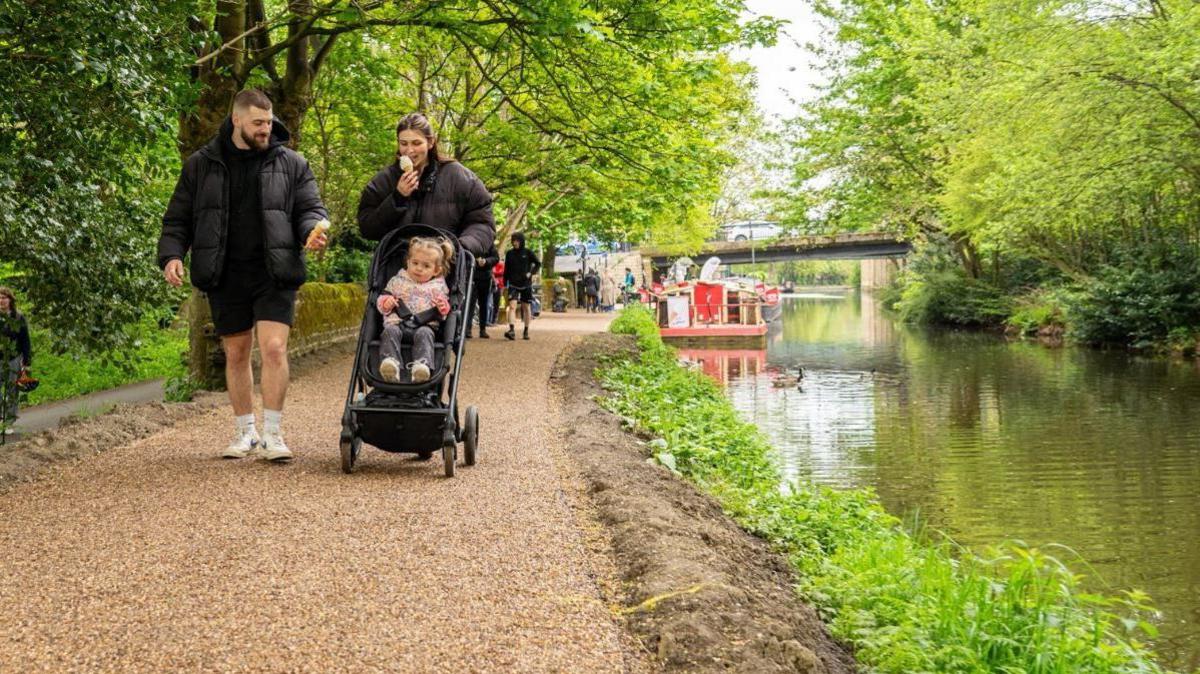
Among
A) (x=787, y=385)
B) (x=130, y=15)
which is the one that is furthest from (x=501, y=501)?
(x=787, y=385)

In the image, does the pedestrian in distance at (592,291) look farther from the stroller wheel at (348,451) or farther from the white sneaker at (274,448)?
the stroller wheel at (348,451)

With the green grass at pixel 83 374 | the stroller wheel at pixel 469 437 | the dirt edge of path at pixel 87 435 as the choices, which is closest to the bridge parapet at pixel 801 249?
the green grass at pixel 83 374

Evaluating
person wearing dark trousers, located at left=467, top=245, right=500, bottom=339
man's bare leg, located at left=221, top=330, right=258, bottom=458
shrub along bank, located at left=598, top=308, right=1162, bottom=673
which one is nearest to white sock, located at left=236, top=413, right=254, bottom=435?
man's bare leg, located at left=221, top=330, right=258, bottom=458

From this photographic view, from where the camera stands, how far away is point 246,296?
22.1 ft

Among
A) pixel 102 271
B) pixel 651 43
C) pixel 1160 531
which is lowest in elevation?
pixel 1160 531

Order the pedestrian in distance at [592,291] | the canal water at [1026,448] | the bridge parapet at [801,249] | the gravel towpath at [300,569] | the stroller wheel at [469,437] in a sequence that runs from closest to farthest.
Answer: the gravel towpath at [300,569]
the stroller wheel at [469,437]
the canal water at [1026,448]
the pedestrian in distance at [592,291]
the bridge parapet at [801,249]

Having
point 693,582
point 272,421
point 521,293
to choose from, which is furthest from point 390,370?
point 521,293

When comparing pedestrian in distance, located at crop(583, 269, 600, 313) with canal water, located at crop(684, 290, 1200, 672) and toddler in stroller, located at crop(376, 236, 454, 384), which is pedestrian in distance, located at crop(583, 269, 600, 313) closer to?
canal water, located at crop(684, 290, 1200, 672)

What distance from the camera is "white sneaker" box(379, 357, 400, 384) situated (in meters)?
6.43

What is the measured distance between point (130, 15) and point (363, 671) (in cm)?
492

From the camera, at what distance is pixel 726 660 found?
12.3ft

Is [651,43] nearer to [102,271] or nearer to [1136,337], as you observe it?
[102,271]

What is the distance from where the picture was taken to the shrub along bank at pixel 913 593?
15.0ft

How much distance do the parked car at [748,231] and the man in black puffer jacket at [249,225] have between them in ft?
229
